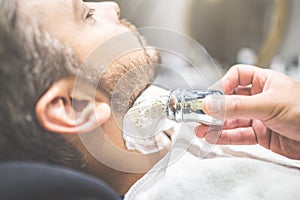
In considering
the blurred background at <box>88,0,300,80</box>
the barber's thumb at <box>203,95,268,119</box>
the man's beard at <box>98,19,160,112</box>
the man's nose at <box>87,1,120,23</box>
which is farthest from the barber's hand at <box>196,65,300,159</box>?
the blurred background at <box>88,0,300,80</box>

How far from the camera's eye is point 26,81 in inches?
23.0

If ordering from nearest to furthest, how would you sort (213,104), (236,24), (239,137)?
(213,104), (239,137), (236,24)

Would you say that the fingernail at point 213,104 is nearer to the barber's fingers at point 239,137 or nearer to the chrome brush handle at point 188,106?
the chrome brush handle at point 188,106

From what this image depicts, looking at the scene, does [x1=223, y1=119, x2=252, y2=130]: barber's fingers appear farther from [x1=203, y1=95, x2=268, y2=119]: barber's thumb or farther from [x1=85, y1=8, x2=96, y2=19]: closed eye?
[x1=85, y1=8, x2=96, y2=19]: closed eye

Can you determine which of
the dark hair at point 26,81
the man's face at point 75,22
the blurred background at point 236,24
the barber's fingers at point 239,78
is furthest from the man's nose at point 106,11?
the blurred background at point 236,24

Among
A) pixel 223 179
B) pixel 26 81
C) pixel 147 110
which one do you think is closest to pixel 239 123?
pixel 223 179

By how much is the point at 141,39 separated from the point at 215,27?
48.5 inches

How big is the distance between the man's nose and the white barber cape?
0.31 metres

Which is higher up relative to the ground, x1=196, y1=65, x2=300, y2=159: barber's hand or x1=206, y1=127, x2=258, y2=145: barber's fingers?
x1=196, y1=65, x2=300, y2=159: barber's hand

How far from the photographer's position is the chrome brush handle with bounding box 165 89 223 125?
0.73m

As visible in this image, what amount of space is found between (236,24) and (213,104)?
4.31ft

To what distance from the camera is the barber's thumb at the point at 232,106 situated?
2.31ft

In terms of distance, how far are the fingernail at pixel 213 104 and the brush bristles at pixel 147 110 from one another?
0.29ft

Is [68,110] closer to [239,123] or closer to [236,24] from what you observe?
[239,123]
